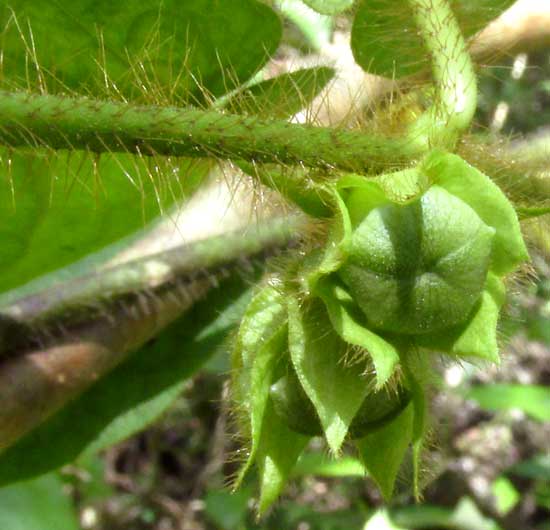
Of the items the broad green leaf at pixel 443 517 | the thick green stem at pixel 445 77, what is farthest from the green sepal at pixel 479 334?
the broad green leaf at pixel 443 517

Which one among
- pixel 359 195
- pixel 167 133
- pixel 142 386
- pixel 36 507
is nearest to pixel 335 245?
pixel 359 195

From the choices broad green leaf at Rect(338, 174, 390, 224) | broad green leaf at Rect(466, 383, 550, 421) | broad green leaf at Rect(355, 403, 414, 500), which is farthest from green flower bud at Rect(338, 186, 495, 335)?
broad green leaf at Rect(466, 383, 550, 421)

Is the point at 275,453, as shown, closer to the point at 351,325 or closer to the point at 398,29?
the point at 351,325

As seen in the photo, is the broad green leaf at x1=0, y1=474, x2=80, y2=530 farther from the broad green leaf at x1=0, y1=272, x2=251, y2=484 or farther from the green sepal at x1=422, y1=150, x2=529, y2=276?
the green sepal at x1=422, y1=150, x2=529, y2=276

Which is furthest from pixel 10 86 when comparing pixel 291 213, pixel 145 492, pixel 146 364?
pixel 145 492

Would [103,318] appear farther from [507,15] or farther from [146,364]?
[507,15]

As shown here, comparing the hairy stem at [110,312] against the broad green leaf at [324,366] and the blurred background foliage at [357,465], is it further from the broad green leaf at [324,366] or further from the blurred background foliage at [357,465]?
the broad green leaf at [324,366]

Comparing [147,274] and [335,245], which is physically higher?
[335,245]

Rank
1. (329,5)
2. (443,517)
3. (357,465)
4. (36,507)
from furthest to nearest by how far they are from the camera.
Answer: (443,517) < (36,507) < (357,465) < (329,5)
